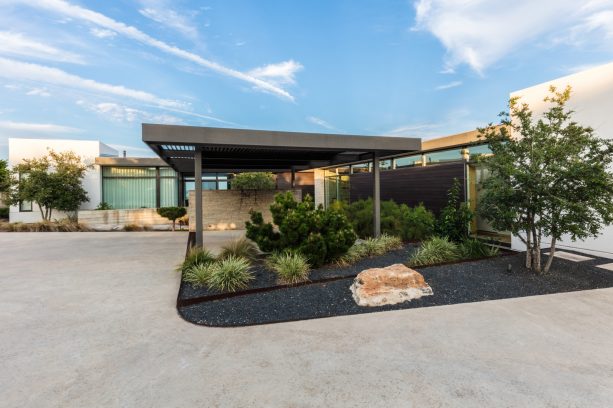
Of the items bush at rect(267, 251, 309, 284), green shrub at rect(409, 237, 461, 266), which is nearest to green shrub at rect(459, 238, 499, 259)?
green shrub at rect(409, 237, 461, 266)

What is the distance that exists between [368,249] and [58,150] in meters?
16.5

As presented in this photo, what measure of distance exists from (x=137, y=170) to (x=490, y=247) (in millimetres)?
16271

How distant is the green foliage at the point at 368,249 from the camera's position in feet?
19.5

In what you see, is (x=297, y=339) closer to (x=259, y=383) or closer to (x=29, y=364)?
(x=259, y=383)

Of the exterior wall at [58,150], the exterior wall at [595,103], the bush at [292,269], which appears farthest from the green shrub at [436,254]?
the exterior wall at [58,150]

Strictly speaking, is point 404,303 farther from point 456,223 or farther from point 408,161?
point 408,161

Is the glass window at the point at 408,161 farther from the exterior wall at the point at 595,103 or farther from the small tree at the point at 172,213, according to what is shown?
the small tree at the point at 172,213

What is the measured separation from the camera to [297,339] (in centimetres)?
309

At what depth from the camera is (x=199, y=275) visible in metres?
4.80

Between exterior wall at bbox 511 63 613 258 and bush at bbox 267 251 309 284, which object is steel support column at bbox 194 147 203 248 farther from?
exterior wall at bbox 511 63 613 258

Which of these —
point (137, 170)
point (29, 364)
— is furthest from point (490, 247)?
point (137, 170)

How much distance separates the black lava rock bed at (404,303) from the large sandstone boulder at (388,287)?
96 mm

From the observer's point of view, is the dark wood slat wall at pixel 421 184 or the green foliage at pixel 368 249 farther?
the dark wood slat wall at pixel 421 184

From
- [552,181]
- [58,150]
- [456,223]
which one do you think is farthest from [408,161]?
[58,150]
